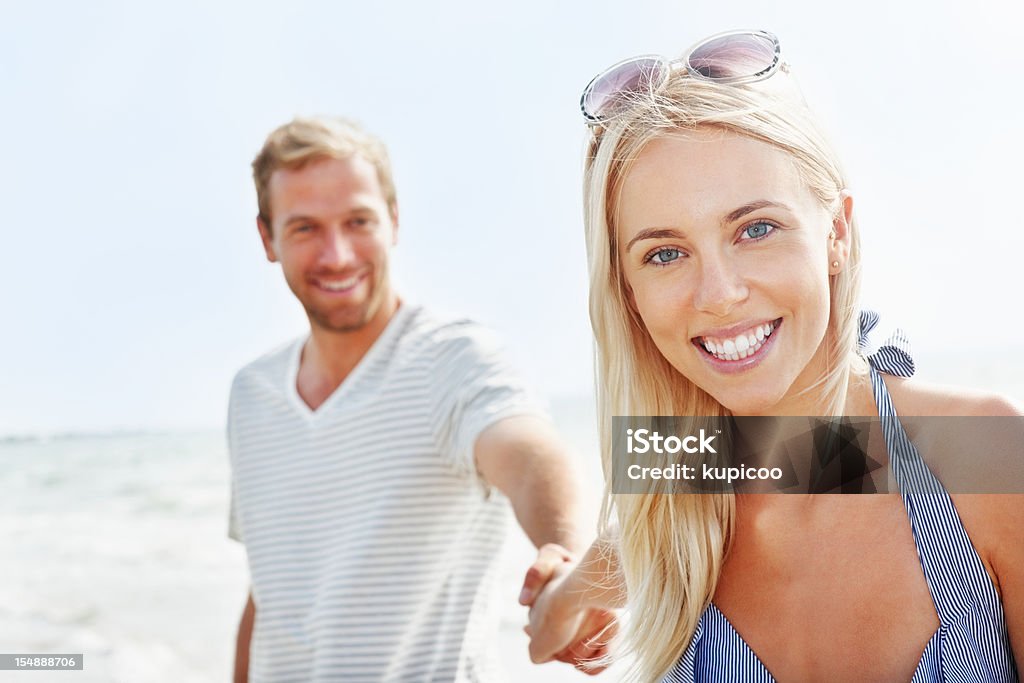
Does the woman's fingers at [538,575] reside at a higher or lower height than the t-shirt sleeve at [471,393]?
lower

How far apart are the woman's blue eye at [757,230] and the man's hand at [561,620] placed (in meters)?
0.86

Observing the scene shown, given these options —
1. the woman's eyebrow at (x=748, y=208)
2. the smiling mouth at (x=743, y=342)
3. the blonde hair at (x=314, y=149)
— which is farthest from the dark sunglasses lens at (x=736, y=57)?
the blonde hair at (x=314, y=149)

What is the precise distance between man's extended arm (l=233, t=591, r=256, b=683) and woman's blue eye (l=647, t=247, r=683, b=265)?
219cm

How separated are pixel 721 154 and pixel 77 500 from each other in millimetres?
13208

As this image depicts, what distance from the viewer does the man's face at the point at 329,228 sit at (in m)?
3.40

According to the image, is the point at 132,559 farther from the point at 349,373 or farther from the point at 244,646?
the point at 349,373

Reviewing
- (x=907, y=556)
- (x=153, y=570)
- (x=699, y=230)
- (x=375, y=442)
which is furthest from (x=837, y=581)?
(x=153, y=570)

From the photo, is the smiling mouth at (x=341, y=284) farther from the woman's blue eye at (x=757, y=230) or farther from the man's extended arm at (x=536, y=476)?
the woman's blue eye at (x=757, y=230)

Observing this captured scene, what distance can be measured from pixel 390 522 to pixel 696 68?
170cm

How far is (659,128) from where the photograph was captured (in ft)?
5.71

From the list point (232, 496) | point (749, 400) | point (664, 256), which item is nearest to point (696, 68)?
point (664, 256)

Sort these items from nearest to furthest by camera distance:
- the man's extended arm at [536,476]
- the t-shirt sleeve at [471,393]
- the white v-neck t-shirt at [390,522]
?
1. the man's extended arm at [536,476]
2. the t-shirt sleeve at [471,393]
3. the white v-neck t-shirt at [390,522]

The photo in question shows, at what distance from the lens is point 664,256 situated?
5.80ft

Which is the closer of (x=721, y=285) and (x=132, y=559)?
(x=721, y=285)
